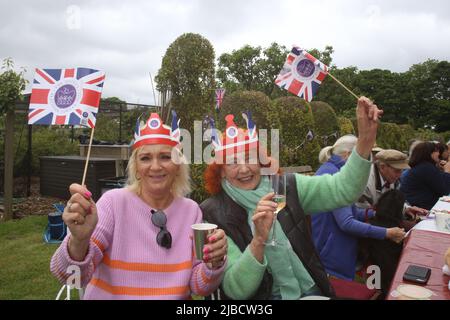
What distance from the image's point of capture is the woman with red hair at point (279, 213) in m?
2.16

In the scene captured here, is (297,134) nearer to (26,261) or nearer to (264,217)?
(26,261)

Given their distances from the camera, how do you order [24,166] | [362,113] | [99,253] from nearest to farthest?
[99,253], [362,113], [24,166]

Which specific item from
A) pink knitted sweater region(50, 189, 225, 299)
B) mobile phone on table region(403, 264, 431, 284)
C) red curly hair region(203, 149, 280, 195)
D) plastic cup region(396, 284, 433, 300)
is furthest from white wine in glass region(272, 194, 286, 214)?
mobile phone on table region(403, 264, 431, 284)

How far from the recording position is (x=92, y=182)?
9086 millimetres

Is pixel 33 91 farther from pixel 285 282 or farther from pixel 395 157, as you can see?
pixel 395 157

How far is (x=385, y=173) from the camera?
4785 millimetres

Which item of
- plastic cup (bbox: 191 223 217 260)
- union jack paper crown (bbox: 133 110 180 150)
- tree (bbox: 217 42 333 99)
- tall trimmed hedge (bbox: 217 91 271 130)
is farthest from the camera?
tree (bbox: 217 42 333 99)

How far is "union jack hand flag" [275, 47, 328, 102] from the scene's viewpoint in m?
4.14

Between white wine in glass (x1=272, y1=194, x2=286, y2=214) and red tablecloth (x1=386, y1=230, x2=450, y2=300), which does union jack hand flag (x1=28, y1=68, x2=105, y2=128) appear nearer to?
white wine in glass (x1=272, y1=194, x2=286, y2=214)

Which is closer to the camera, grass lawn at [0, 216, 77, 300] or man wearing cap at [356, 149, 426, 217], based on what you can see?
man wearing cap at [356, 149, 426, 217]

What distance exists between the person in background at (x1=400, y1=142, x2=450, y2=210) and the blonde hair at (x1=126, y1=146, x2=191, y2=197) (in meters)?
4.26
